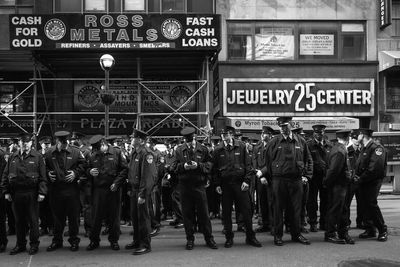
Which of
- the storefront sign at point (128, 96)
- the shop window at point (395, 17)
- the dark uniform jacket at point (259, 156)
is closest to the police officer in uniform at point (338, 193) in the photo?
the dark uniform jacket at point (259, 156)

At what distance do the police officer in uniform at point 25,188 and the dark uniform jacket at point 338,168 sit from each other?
5.23 metres

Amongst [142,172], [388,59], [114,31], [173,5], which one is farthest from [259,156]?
[388,59]

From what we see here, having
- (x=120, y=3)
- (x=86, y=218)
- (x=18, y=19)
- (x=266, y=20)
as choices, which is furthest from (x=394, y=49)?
(x=86, y=218)

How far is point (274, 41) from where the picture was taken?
22.5m

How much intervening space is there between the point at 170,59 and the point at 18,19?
18.0 feet

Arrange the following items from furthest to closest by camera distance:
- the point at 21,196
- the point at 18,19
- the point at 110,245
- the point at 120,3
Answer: the point at 120,3 < the point at 18,19 < the point at 110,245 < the point at 21,196

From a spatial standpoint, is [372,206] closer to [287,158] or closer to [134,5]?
[287,158]

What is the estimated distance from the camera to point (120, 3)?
2173 centimetres

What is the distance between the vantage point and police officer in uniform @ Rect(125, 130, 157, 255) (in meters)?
8.50

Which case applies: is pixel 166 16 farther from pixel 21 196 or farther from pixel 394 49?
pixel 394 49

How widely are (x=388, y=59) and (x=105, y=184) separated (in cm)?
1683

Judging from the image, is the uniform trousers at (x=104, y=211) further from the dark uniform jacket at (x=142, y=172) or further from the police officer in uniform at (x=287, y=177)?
the police officer in uniform at (x=287, y=177)

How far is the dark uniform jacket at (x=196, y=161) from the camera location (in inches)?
350

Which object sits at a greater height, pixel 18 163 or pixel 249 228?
pixel 18 163
